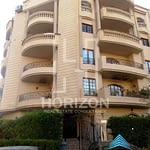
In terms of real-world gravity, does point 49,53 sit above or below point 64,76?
above

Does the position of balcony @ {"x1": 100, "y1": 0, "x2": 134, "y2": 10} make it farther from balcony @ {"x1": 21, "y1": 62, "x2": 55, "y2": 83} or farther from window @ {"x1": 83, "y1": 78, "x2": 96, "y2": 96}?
window @ {"x1": 83, "y1": 78, "x2": 96, "y2": 96}

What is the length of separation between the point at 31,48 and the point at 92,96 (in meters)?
7.88

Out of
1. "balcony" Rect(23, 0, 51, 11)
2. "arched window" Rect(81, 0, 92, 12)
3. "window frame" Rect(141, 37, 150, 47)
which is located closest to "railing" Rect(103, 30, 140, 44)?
"window frame" Rect(141, 37, 150, 47)

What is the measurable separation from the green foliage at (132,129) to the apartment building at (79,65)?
163cm

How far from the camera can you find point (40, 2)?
24078mm

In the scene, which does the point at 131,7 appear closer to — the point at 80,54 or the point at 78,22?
the point at 78,22

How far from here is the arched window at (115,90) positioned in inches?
774

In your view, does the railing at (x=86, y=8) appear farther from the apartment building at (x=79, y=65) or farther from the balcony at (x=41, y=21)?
the balcony at (x=41, y=21)

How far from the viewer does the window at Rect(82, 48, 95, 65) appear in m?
20.2

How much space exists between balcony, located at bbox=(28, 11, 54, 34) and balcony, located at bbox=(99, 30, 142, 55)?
5654 mm

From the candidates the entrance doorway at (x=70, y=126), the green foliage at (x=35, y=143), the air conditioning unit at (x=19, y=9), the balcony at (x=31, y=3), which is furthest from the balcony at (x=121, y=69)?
the air conditioning unit at (x=19, y=9)

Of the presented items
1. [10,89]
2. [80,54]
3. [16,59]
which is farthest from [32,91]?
[80,54]

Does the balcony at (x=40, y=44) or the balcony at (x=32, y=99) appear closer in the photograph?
the balcony at (x=32, y=99)

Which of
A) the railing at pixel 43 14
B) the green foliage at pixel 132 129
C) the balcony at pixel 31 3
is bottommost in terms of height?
the green foliage at pixel 132 129
